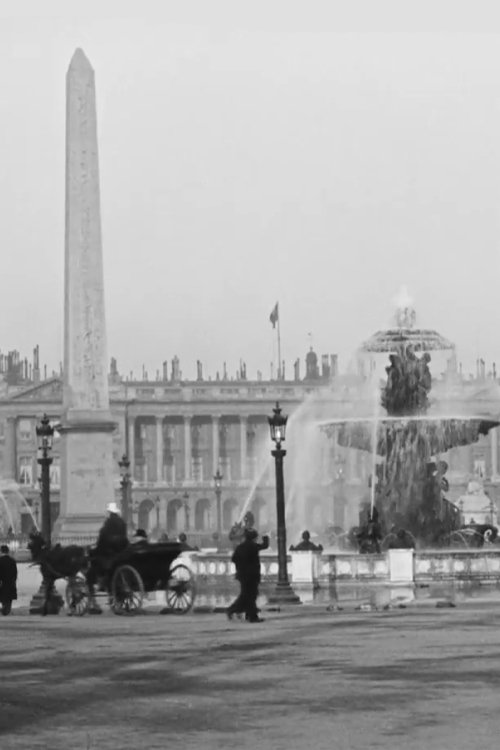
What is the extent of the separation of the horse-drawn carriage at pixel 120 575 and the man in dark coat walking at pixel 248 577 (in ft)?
3.80

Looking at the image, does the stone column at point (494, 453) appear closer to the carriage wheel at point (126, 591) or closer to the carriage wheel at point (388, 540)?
the carriage wheel at point (388, 540)

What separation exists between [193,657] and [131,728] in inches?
250

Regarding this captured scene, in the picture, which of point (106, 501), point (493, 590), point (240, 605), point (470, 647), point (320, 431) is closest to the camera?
point (470, 647)

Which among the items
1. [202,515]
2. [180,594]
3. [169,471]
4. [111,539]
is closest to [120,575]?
[111,539]

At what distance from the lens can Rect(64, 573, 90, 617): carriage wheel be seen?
31.7m

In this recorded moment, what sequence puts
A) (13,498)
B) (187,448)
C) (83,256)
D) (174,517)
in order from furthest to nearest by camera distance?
(187,448)
(174,517)
(13,498)
(83,256)

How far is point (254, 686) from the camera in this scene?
56.7 ft

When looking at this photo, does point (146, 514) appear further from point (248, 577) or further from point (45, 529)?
point (248, 577)

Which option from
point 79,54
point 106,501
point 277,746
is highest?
point 79,54

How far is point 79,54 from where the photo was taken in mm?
45875

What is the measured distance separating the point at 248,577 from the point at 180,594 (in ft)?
10.8

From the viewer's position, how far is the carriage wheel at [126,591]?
30328 millimetres

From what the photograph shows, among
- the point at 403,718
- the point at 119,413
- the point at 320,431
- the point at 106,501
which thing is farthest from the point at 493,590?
the point at 119,413

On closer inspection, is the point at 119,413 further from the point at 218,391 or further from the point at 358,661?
the point at 358,661
